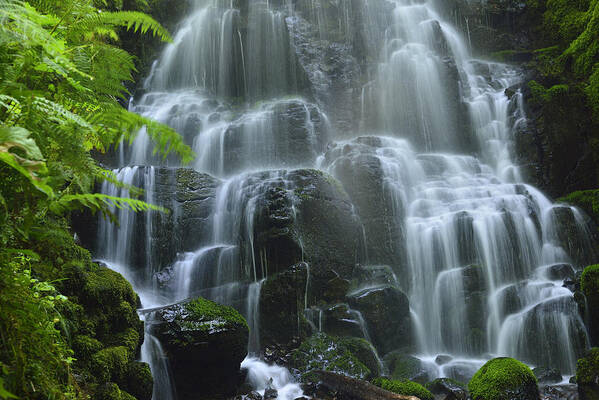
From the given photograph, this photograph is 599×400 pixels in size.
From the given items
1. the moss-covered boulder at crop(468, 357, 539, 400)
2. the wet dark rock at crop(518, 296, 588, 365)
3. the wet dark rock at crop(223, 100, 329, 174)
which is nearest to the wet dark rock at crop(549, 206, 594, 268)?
the wet dark rock at crop(518, 296, 588, 365)

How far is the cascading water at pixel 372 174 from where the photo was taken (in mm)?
9375

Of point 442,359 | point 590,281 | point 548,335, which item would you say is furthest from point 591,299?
point 442,359

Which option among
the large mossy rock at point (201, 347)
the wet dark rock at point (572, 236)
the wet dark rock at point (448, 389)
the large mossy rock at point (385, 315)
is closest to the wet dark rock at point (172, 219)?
the large mossy rock at point (201, 347)

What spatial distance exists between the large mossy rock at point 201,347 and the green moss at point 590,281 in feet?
20.1

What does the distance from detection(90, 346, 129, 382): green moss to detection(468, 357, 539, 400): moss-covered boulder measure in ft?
15.2

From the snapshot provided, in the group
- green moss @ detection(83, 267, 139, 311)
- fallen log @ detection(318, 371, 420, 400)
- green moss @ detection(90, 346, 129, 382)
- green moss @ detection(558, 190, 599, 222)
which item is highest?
green moss @ detection(558, 190, 599, 222)

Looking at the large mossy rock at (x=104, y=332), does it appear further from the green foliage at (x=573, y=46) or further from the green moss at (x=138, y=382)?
the green foliage at (x=573, y=46)

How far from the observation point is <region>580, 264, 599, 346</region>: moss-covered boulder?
7.30 metres

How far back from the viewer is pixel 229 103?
1814 centimetres

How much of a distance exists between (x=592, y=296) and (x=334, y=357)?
191 inches

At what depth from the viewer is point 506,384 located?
553 cm

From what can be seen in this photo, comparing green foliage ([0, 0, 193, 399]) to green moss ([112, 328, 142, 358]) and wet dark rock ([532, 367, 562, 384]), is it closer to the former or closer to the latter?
green moss ([112, 328, 142, 358])

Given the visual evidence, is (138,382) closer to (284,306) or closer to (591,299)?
(284,306)

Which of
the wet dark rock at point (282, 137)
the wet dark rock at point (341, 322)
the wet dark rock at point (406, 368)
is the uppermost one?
the wet dark rock at point (282, 137)
